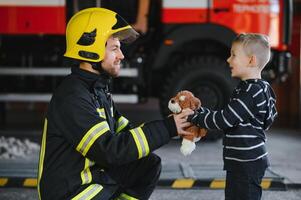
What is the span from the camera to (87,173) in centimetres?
294

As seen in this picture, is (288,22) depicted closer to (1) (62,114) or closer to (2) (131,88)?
(2) (131,88)

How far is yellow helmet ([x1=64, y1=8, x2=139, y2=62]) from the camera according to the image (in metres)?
2.93

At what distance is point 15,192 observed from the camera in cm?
514

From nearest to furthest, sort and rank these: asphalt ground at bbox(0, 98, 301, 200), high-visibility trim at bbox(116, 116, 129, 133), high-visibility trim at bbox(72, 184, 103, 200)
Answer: high-visibility trim at bbox(72, 184, 103, 200), high-visibility trim at bbox(116, 116, 129, 133), asphalt ground at bbox(0, 98, 301, 200)

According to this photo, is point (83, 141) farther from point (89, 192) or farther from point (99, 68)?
point (99, 68)

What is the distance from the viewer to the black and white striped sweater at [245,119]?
3.29 m

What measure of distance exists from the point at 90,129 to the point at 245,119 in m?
1.02

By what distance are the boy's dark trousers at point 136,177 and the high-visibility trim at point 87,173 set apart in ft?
0.50

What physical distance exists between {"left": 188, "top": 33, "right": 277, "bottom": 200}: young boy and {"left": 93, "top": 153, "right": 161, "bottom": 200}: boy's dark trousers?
1.51 feet

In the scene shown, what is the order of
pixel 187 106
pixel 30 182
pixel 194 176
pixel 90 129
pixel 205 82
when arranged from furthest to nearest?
pixel 205 82
pixel 194 176
pixel 30 182
pixel 187 106
pixel 90 129

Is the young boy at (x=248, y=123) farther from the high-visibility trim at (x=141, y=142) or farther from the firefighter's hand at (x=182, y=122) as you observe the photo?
the high-visibility trim at (x=141, y=142)

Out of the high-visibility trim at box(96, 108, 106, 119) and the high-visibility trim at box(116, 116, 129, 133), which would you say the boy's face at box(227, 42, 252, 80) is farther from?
the high-visibility trim at box(96, 108, 106, 119)

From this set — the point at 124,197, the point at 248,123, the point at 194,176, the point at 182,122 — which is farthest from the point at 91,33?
the point at 194,176

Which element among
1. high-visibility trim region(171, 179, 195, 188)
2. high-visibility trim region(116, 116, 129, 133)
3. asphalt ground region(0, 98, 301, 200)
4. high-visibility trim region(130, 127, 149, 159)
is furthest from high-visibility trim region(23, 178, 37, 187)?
high-visibility trim region(130, 127, 149, 159)
